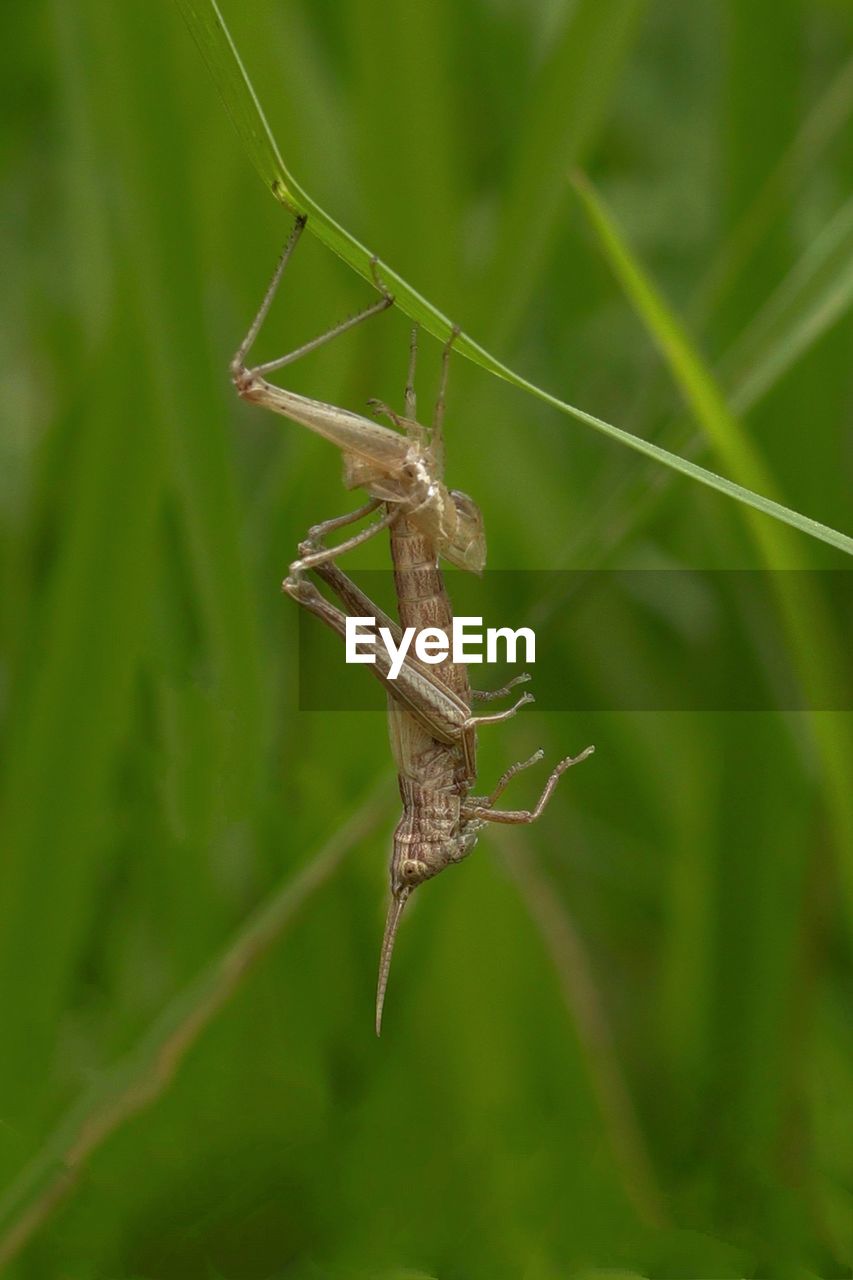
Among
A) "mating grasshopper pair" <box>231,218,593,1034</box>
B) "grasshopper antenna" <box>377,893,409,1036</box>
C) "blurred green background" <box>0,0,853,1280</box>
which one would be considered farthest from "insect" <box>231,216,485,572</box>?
"grasshopper antenna" <box>377,893,409,1036</box>

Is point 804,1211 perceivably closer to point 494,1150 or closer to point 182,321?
point 494,1150

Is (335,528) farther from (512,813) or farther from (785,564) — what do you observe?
(785,564)

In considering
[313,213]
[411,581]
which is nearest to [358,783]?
[411,581]

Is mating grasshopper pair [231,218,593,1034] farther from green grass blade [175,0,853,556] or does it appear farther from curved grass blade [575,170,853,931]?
curved grass blade [575,170,853,931]

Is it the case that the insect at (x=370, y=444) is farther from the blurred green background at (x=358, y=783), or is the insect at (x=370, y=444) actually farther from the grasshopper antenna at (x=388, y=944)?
the grasshopper antenna at (x=388, y=944)

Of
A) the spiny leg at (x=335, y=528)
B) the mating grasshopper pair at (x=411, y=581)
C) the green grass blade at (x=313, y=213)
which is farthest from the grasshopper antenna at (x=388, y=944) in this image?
the green grass blade at (x=313, y=213)

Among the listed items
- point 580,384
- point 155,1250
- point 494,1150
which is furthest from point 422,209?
point 155,1250
